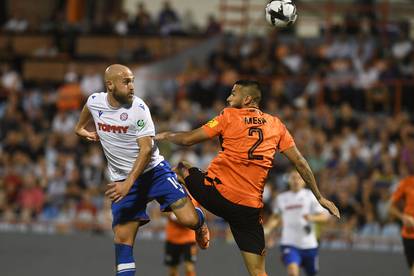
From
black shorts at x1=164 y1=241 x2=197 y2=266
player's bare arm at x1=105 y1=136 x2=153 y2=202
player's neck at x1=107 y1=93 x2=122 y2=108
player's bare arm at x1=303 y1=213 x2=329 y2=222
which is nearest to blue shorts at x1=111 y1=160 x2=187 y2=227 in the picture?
player's bare arm at x1=105 y1=136 x2=153 y2=202

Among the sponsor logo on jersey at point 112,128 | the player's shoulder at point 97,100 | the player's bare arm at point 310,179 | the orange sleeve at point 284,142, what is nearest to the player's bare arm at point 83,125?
the player's shoulder at point 97,100

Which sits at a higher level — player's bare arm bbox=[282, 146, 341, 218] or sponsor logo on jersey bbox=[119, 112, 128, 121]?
→ sponsor logo on jersey bbox=[119, 112, 128, 121]

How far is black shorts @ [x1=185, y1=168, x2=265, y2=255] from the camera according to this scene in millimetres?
8875


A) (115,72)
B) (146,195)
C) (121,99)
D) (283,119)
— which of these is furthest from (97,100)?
(283,119)

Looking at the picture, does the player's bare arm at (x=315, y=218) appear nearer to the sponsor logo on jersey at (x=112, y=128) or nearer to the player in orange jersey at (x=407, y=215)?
the player in orange jersey at (x=407, y=215)

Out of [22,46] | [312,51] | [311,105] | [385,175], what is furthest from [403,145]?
[22,46]

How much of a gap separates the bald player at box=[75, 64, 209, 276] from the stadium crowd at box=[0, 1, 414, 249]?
792 cm

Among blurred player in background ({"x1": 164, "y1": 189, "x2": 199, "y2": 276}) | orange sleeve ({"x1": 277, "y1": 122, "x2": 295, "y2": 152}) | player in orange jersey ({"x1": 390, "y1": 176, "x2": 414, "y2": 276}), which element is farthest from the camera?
blurred player in background ({"x1": 164, "y1": 189, "x2": 199, "y2": 276})

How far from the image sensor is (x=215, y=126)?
884 cm

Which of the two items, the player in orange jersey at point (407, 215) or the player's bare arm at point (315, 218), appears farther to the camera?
the player's bare arm at point (315, 218)

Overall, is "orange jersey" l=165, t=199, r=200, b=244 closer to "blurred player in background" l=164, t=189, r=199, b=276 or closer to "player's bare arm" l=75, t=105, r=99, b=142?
"blurred player in background" l=164, t=189, r=199, b=276

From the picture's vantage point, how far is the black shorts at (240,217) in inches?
349

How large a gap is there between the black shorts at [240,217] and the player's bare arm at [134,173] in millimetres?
675

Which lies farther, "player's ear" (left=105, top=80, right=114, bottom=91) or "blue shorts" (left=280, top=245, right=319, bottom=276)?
"blue shorts" (left=280, top=245, right=319, bottom=276)
